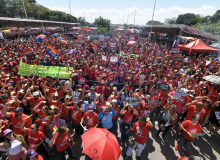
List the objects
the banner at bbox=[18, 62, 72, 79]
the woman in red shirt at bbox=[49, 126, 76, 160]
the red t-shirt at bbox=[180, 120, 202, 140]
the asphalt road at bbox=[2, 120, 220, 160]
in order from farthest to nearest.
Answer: the banner at bbox=[18, 62, 72, 79] < the asphalt road at bbox=[2, 120, 220, 160] < the red t-shirt at bbox=[180, 120, 202, 140] < the woman in red shirt at bbox=[49, 126, 76, 160]

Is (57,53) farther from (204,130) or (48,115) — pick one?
(204,130)

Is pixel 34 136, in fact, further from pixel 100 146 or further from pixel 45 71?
pixel 45 71

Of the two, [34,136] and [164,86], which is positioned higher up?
[164,86]

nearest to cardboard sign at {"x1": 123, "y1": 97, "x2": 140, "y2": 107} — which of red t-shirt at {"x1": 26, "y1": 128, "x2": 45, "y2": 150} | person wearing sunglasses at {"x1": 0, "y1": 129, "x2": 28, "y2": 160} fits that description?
red t-shirt at {"x1": 26, "y1": 128, "x2": 45, "y2": 150}

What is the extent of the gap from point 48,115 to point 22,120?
0.75 metres

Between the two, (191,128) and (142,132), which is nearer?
(142,132)

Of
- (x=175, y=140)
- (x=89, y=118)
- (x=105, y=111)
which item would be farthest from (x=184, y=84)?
(x=89, y=118)

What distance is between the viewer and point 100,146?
2549 mm

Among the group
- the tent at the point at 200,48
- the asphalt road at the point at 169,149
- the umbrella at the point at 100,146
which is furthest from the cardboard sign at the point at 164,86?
the tent at the point at 200,48

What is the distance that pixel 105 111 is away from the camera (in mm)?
3840

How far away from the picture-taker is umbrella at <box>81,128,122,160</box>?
2473 mm

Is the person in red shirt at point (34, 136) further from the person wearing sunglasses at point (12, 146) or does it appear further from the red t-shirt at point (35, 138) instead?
the person wearing sunglasses at point (12, 146)

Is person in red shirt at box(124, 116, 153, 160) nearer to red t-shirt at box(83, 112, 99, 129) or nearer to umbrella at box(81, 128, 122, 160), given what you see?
umbrella at box(81, 128, 122, 160)

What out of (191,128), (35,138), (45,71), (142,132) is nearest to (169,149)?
(191,128)
